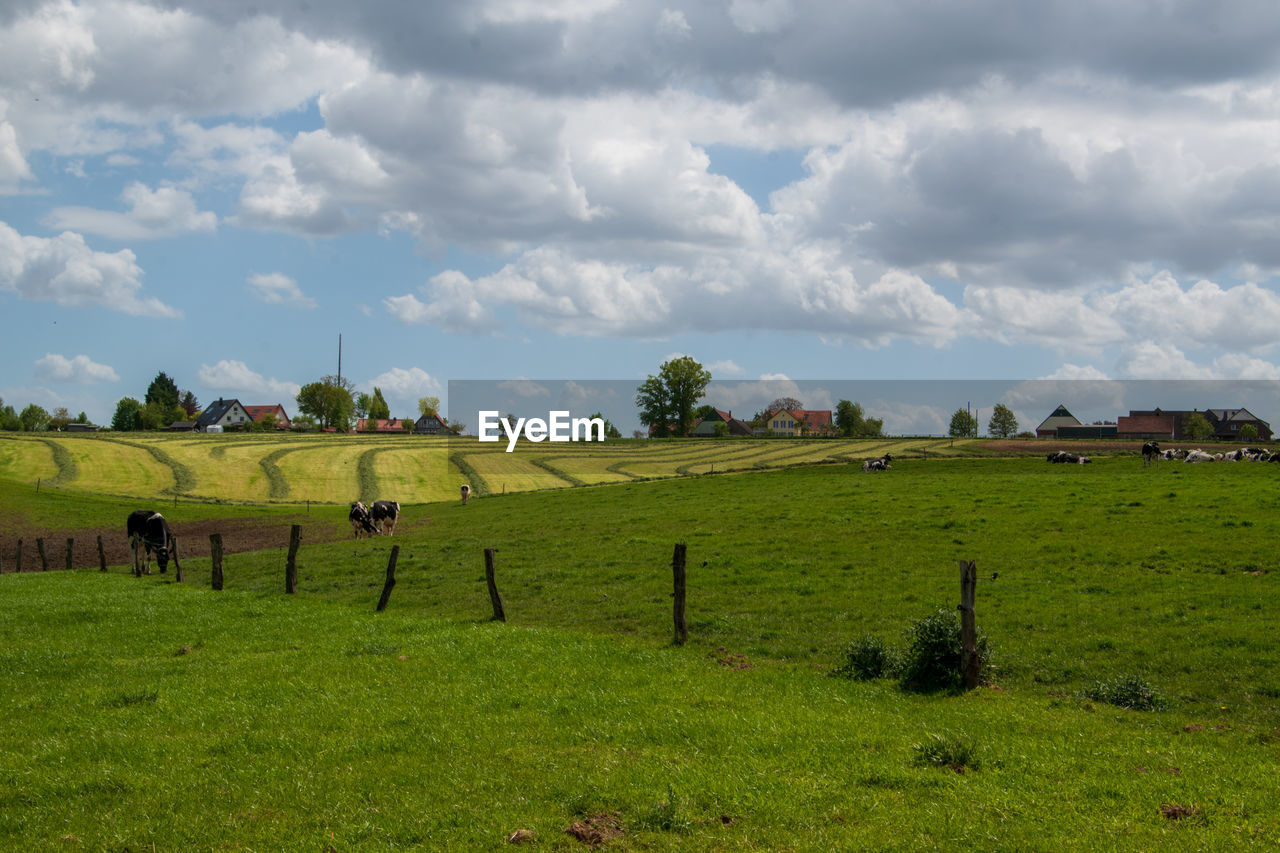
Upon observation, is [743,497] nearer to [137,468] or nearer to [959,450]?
[959,450]

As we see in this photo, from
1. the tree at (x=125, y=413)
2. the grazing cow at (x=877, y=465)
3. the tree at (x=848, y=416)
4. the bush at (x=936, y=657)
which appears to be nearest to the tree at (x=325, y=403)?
the tree at (x=125, y=413)

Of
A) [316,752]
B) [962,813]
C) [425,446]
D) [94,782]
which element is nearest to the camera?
[962,813]

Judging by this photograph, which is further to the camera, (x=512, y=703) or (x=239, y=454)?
(x=239, y=454)

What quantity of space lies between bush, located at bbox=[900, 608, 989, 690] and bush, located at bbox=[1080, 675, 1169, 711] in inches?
62.4

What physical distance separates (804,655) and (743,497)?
29217 mm

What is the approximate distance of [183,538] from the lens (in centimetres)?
4297

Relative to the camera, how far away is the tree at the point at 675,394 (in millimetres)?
145875

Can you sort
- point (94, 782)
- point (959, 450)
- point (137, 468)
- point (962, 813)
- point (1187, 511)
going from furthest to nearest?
point (959, 450), point (137, 468), point (1187, 511), point (94, 782), point (962, 813)

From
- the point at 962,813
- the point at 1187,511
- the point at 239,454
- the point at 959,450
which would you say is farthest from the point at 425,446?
the point at 962,813

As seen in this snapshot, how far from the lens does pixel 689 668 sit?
14188 mm

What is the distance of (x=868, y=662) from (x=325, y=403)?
182183 mm

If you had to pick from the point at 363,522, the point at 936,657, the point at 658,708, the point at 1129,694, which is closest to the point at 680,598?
the point at 658,708

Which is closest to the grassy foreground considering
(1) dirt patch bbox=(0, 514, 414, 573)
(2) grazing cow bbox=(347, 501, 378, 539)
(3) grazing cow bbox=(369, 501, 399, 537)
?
(1) dirt patch bbox=(0, 514, 414, 573)

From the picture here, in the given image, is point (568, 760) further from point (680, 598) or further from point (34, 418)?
point (34, 418)
